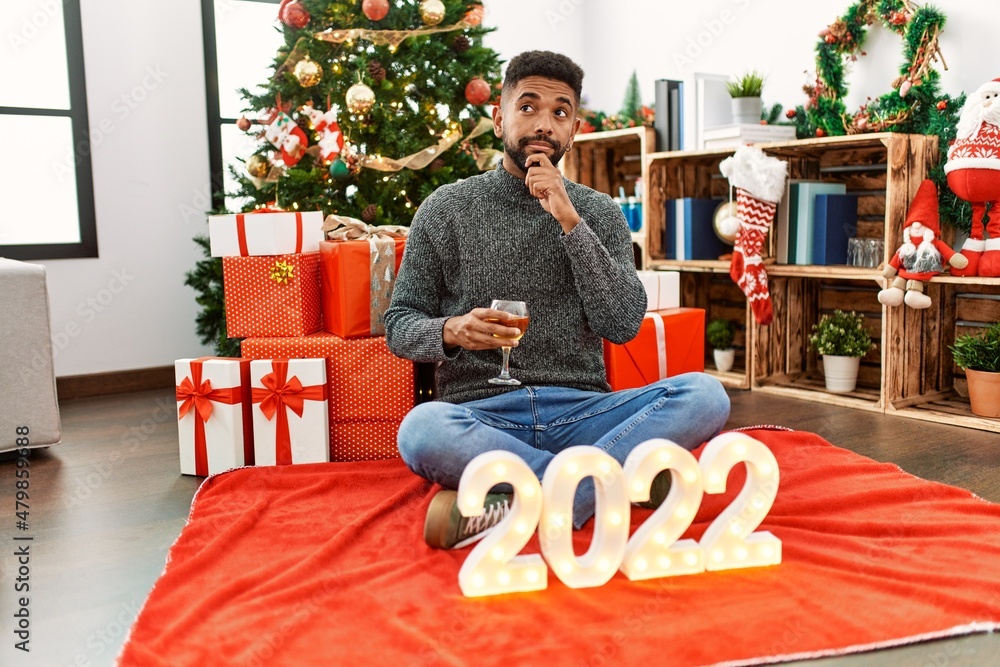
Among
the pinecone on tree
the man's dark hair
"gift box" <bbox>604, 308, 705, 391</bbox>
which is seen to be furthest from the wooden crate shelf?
the man's dark hair

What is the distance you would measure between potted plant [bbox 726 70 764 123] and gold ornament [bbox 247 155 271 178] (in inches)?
74.2

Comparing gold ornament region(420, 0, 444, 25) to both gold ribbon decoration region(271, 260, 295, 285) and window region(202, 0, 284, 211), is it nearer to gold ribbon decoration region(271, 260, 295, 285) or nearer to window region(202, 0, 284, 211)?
window region(202, 0, 284, 211)

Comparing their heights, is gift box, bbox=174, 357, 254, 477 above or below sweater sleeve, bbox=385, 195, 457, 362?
below

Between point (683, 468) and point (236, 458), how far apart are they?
4.60 ft

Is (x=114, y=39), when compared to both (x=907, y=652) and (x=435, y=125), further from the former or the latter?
(x=907, y=652)

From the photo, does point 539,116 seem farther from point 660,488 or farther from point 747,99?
point 747,99

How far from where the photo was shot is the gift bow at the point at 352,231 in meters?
2.79

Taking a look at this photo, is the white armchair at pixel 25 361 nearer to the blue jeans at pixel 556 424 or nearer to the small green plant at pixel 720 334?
the blue jeans at pixel 556 424

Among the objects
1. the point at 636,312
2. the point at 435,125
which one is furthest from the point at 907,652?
the point at 435,125

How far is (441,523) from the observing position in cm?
176

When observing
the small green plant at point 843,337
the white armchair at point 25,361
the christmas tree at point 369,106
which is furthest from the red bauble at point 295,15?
the small green plant at point 843,337

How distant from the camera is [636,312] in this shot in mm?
1997

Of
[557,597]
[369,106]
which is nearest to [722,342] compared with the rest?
[369,106]

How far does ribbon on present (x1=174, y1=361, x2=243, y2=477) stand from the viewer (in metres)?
2.48
